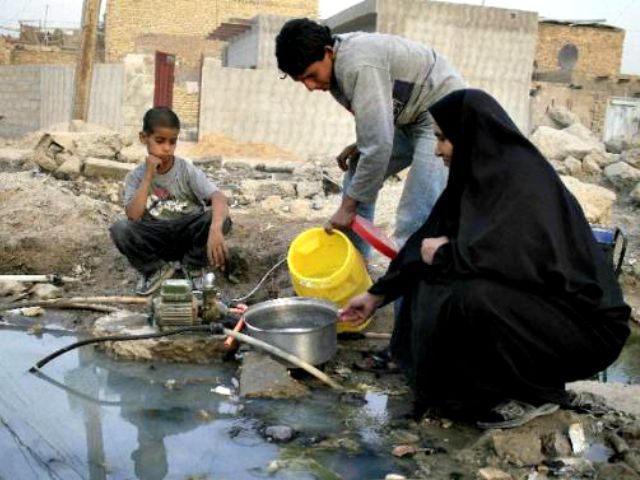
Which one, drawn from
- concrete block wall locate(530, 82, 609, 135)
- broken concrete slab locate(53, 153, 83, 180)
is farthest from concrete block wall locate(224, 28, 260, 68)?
broken concrete slab locate(53, 153, 83, 180)

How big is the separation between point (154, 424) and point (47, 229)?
138 inches

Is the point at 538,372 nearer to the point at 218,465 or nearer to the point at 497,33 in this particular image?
the point at 218,465

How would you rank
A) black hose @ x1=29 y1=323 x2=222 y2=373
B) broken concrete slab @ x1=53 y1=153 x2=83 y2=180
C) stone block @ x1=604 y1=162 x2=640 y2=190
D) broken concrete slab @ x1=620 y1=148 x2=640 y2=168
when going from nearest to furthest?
black hose @ x1=29 y1=323 x2=222 y2=373, broken concrete slab @ x1=53 y1=153 x2=83 y2=180, stone block @ x1=604 y1=162 x2=640 y2=190, broken concrete slab @ x1=620 y1=148 x2=640 y2=168

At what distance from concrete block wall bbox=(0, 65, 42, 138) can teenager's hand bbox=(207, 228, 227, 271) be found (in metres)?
16.5

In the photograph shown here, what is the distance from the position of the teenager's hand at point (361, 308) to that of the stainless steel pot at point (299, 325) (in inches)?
3.7

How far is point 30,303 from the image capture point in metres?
4.23

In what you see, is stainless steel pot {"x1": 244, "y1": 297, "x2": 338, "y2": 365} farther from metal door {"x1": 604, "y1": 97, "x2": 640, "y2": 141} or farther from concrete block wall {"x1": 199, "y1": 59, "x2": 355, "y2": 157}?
metal door {"x1": 604, "y1": 97, "x2": 640, "y2": 141}

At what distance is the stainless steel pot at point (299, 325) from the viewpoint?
322 cm

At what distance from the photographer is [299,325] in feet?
11.8

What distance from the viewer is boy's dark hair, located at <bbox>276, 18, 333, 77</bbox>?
10.5 ft

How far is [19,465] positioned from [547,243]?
6.89ft

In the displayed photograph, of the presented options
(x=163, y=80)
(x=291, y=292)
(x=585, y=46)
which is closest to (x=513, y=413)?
(x=291, y=292)

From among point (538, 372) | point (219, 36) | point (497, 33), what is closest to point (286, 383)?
point (538, 372)

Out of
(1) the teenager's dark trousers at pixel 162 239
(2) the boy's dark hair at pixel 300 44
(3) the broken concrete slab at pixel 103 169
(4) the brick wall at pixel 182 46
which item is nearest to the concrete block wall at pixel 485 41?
(3) the broken concrete slab at pixel 103 169
